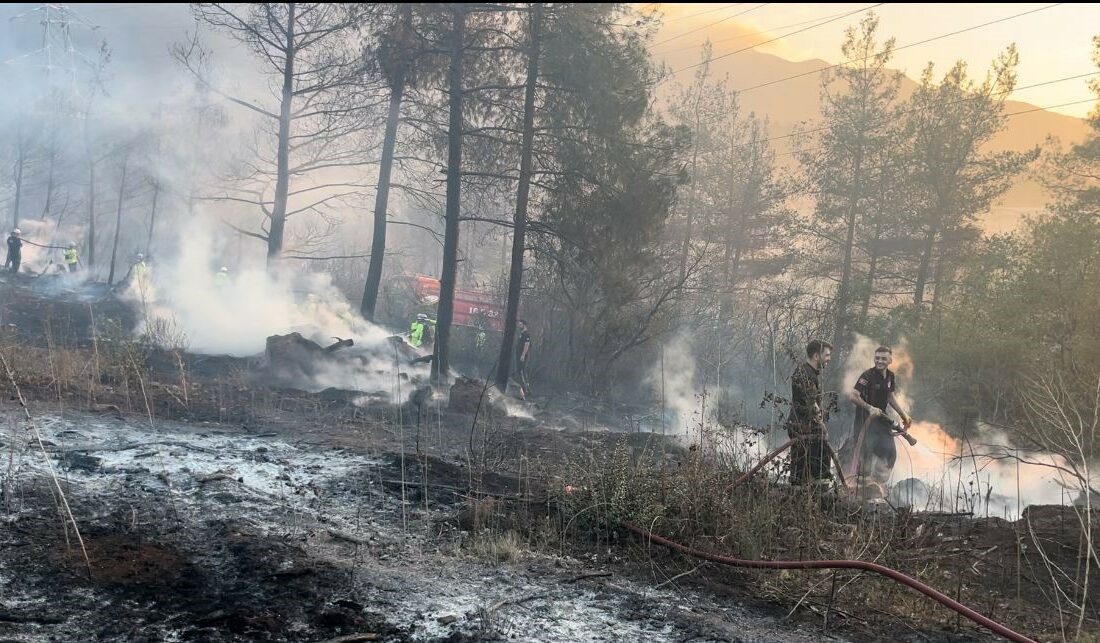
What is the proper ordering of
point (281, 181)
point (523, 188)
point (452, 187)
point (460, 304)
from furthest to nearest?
point (460, 304) → point (281, 181) → point (452, 187) → point (523, 188)

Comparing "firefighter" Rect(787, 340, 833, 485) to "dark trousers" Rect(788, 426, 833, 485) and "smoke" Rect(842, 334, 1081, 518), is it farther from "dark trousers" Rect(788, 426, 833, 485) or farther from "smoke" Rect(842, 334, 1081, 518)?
"smoke" Rect(842, 334, 1081, 518)

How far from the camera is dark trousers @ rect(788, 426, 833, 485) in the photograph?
6.36 m

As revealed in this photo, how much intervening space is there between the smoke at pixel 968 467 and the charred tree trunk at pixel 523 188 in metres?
7.27

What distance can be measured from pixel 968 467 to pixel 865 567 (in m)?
9.69

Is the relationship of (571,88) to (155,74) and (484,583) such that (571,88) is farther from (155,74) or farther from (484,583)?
(155,74)

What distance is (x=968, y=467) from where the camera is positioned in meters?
12.7

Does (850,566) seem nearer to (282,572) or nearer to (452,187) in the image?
(282,572)

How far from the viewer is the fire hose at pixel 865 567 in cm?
404

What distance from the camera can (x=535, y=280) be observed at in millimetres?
19531

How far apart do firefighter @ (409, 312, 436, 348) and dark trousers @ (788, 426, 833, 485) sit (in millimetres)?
13238

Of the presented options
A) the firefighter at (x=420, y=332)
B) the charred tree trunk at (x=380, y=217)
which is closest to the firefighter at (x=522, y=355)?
the firefighter at (x=420, y=332)

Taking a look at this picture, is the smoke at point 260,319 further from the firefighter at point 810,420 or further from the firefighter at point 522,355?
the firefighter at point 810,420

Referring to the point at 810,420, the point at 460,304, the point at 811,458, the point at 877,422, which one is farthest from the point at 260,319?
the point at 810,420

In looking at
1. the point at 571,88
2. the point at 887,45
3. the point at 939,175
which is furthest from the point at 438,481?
the point at 887,45
